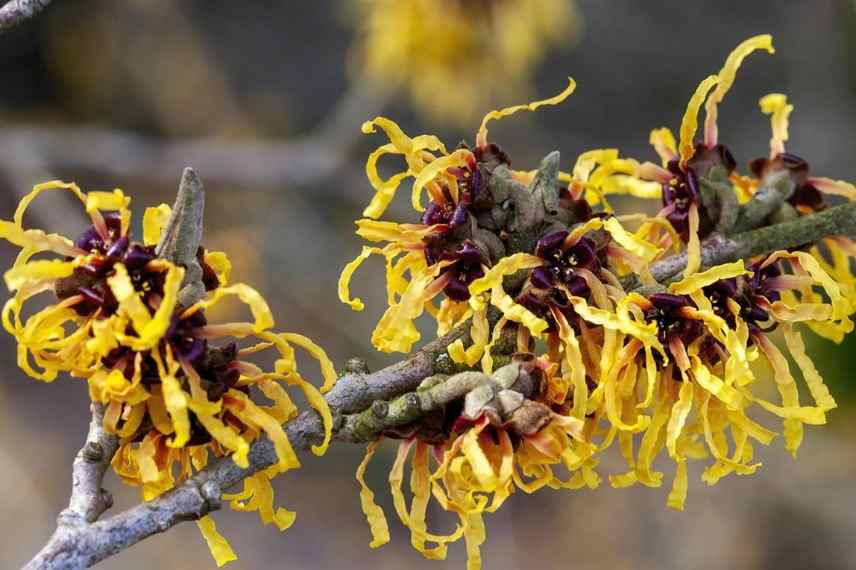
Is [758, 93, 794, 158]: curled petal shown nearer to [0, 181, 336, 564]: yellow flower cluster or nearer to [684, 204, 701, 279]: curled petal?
[684, 204, 701, 279]: curled petal

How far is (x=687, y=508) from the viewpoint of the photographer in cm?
488

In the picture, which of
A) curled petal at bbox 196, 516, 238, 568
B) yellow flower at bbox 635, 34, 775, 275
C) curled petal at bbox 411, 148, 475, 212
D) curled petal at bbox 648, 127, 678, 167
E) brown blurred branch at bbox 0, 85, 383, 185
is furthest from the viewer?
brown blurred branch at bbox 0, 85, 383, 185

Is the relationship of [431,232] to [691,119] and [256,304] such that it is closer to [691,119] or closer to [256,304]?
[256,304]

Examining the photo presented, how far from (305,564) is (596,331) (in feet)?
13.5

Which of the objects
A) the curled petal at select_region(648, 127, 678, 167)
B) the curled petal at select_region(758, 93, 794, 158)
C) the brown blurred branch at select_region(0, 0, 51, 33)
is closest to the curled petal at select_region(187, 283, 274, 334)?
the brown blurred branch at select_region(0, 0, 51, 33)

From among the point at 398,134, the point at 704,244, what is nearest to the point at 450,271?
the point at 398,134

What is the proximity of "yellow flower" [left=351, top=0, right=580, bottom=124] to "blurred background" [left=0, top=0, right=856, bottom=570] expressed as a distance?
0.5 inches

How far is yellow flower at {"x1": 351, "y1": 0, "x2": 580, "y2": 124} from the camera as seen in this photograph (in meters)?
3.40

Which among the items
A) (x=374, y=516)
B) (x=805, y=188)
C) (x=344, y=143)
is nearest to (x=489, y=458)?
(x=374, y=516)

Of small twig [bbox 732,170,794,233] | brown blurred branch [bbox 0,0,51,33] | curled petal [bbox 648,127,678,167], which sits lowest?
small twig [bbox 732,170,794,233]

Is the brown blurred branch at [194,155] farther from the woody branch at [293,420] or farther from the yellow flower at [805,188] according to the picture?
the woody branch at [293,420]

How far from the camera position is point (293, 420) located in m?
1.20

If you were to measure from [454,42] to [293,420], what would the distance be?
2.58 meters

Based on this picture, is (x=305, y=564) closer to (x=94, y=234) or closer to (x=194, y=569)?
(x=194, y=569)
